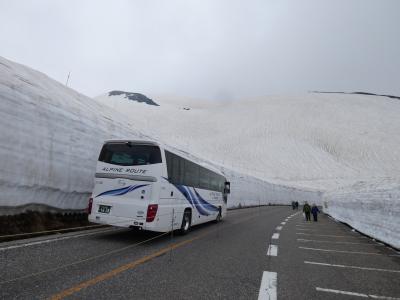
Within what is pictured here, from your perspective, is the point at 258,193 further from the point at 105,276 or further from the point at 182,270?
the point at 105,276

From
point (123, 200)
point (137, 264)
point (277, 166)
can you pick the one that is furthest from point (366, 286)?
point (277, 166)

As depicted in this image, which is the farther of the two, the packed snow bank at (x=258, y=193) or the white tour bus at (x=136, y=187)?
the packed snow bank at (x=258, y=193)

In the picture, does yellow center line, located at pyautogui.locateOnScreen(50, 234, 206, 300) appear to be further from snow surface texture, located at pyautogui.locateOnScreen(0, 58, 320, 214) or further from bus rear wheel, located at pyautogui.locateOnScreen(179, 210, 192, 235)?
snow surface texture, located at pyautogui.locateOnScreen(0, 58, 320, 214)

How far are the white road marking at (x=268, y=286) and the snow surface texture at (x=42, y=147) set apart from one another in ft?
25.7

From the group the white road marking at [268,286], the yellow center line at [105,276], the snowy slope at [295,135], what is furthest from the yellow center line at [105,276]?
the snowy slope at [295,135]

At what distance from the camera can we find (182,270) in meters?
5.64

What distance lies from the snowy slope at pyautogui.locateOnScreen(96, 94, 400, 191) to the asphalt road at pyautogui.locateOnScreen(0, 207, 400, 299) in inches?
1935

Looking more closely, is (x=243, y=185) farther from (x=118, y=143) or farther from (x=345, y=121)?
(x=345, y=121)

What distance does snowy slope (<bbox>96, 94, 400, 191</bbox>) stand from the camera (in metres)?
73.4

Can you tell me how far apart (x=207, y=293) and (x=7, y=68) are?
1115 centimetres

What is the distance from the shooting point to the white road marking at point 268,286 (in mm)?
4374

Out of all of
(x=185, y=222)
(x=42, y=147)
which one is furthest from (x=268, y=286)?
(x=42, y=147)

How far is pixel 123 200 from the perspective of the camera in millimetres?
8711

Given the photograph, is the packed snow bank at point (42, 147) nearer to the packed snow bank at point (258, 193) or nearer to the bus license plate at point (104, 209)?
the bus license plate at point (104, 209)
